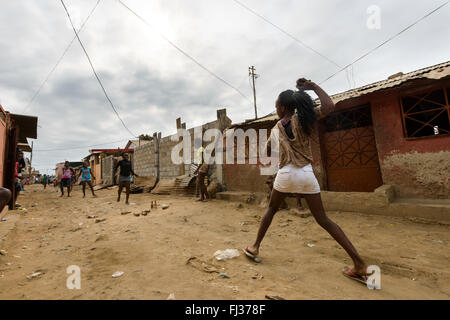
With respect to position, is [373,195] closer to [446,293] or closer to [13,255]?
[446,293]

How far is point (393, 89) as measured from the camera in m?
4.25

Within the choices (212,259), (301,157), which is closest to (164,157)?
(212,259)

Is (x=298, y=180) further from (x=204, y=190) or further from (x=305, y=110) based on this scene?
(x=204, y=190)

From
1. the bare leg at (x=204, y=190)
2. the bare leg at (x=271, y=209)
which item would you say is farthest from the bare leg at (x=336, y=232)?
the bare leg at (x=204, y=190)

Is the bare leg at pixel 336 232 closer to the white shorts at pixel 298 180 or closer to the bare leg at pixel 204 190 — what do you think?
Result: the white shorts at pixel 298 180

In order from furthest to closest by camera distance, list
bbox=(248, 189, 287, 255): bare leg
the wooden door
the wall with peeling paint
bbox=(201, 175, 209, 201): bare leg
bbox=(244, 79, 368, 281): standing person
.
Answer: bbox=(201, 175, 209, 201): bare leg
the wooden door
the wall with peeling paint
bbox=(248, 189, 287, 255): bare leg
bbox=(244, 79, 368, 281): standing person

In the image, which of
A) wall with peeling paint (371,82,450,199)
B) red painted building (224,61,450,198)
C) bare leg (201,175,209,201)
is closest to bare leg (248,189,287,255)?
red painted building (224,61,450,198)

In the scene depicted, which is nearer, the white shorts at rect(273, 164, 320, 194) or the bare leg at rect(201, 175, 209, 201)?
the white shorts at rect(273, 164, 320, 194)

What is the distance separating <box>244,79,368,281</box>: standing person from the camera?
188cm

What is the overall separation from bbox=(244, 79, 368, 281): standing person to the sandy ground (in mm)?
359

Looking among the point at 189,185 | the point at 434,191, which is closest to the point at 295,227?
the point at 434,191

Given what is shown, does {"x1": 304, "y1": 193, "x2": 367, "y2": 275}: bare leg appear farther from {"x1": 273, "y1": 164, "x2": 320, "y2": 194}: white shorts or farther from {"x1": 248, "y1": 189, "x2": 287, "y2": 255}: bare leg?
{"x1": 248, "y1": 189, "x2": 287, "y2": 255}: bare leg

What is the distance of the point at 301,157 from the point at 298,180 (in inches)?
9.0
